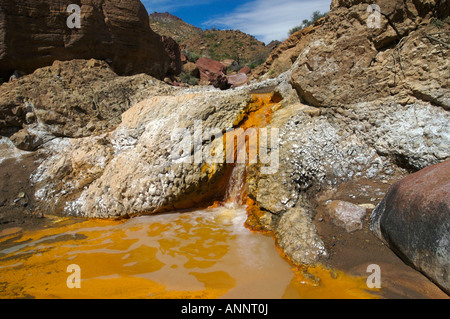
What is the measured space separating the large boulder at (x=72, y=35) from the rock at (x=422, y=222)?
642cm

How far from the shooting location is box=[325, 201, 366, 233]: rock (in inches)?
109

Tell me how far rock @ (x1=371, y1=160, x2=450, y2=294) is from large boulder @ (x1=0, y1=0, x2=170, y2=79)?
6.42 meters

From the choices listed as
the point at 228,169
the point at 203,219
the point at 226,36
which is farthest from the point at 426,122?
the point at 226,36

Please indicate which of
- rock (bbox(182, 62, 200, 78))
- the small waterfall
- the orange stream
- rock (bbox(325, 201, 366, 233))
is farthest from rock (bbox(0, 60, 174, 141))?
rock (bbox(182, 62, 200, 78))

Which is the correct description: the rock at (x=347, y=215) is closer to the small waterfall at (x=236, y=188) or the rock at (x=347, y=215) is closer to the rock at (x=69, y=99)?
the small waterfall at (x=236, y=188)

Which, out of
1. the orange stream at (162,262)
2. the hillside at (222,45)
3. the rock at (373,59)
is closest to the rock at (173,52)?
the rock at (373,59)

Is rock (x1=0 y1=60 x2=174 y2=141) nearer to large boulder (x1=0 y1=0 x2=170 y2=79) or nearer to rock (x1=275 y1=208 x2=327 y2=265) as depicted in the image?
large boulder (x1=0 y1=0 x2=170 y2=79)

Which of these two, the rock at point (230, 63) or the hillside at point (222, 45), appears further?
the hillside at point (222, 45)

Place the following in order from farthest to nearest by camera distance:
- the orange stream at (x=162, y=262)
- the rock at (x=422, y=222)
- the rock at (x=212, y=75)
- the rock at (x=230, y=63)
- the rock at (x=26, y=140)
A: the rock at (x=230, y=63)
the rock at (x=212, y=75)
the rock at (x=26, y=140)
the orange stream at (x=162, y=262)
the rock at (x=422, y=222)

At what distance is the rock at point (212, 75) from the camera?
560 inches

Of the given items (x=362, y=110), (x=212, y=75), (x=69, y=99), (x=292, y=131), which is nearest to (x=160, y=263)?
(x=292, y=131)

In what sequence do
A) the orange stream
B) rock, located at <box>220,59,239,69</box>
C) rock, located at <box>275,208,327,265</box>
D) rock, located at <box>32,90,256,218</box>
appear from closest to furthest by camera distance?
the orange stream → rock, located at <box>275,208,327,265</box> → rock, located at <box>32,90,256,218</box> → rock, located at <box>220,59,239,69</box>

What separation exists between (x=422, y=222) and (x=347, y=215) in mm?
864

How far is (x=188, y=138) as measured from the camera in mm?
4113
